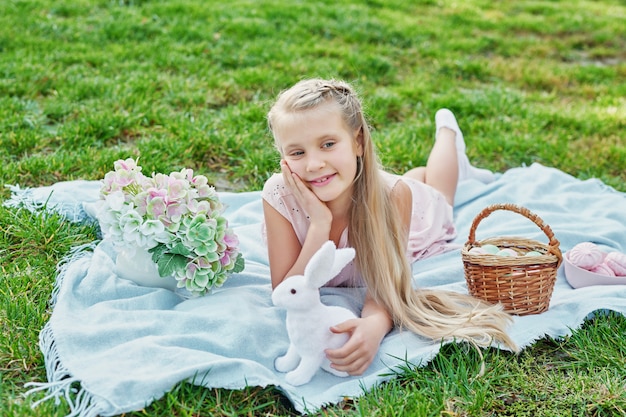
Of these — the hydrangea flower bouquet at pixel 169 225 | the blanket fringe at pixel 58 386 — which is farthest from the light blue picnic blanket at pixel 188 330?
the hydrangea flower bouquet at pixel 169 225

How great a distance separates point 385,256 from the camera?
2.73m

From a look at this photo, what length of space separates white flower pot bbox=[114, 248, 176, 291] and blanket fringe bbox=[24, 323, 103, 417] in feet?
1.58

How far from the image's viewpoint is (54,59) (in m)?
5.44

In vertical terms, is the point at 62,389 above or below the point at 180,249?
below

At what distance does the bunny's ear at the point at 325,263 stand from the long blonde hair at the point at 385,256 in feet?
1.55

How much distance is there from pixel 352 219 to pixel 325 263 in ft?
2.11

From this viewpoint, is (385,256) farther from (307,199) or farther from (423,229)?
(423,229)

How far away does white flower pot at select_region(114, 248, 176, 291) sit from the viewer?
8.95 feet

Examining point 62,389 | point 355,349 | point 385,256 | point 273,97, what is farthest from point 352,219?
point 273,97

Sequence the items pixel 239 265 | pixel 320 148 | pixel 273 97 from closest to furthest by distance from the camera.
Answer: pixel 320 148 → pixel 239 265 → pixel 273 97

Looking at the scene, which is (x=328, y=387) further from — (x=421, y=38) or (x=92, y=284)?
(x=421, y=38)

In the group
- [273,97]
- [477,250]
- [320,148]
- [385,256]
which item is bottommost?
[273,97]

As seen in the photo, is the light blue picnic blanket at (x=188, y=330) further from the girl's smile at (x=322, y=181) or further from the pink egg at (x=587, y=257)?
the girl's smile at (x=322, y=181)

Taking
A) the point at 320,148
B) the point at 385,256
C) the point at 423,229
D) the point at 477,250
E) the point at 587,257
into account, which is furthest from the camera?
the point at 423,229
